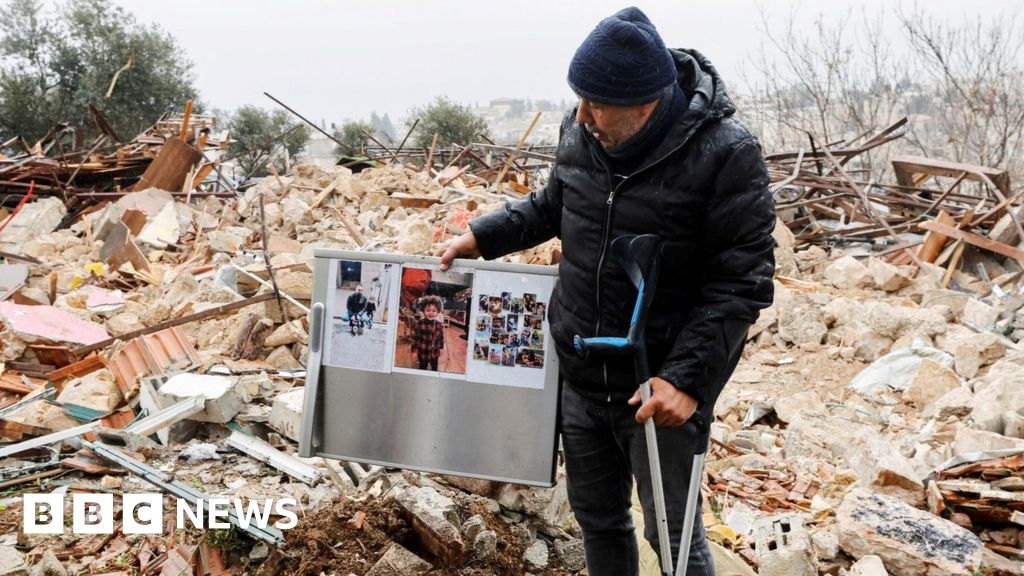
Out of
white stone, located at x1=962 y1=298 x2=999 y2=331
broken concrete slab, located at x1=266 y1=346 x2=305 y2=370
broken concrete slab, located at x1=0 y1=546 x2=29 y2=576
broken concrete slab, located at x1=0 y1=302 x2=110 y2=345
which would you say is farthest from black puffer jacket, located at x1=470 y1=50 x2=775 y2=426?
white stone, located at x1=962 y1=298 x2=999 y2=331

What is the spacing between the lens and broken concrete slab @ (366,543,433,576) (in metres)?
2.62

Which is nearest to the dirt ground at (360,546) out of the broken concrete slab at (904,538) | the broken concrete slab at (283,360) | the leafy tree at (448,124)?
the broken concrete slab at (904,538)

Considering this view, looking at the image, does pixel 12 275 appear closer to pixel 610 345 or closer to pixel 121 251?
pixel 121 251

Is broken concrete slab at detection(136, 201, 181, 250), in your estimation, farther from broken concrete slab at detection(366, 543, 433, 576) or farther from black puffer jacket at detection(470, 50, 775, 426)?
black puffer jacket at detection(470, 50, 775, 426)

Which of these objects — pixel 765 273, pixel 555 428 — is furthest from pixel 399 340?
pixel 765 273

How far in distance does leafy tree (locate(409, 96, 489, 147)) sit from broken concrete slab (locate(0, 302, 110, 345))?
20069 mm

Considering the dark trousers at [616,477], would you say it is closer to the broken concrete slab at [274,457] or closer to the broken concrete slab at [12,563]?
the broken concrete slab at [274,457]

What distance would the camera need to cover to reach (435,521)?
280cm

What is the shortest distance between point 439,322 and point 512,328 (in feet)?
0.77

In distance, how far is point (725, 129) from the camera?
1.89 meters

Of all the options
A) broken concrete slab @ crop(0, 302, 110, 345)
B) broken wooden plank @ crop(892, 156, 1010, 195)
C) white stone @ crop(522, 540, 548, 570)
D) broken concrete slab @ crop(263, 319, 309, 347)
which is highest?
broken wooden plank @ crop(892, 156, 1010, 195)

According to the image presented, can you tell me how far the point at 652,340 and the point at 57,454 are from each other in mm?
3052

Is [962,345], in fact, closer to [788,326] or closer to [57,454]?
[788,326]

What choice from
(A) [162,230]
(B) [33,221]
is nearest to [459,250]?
(A) [162,230]
